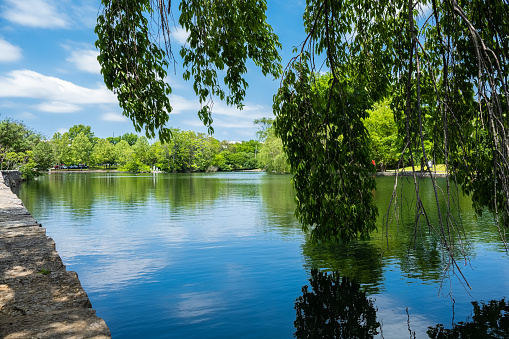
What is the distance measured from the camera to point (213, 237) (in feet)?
33.9

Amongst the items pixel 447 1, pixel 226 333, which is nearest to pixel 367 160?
pixel 447 1

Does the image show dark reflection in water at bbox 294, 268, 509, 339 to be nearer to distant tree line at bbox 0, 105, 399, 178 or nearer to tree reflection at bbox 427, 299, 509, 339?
tree reflection at bbox 427, 299, 509, 339

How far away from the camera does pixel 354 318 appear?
16.2 ft

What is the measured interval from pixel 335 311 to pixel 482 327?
5.61ft

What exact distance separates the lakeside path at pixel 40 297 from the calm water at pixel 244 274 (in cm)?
147

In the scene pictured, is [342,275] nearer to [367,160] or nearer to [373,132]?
[367,160]

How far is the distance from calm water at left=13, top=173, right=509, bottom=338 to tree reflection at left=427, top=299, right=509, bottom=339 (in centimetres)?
11

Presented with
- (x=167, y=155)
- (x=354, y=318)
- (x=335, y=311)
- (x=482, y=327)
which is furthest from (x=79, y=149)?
(x=482, y=327)

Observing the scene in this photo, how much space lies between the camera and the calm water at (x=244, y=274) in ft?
16.4

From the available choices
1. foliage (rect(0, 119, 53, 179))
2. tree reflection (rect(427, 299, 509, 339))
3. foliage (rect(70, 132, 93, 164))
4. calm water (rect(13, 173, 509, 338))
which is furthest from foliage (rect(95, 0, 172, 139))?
foliage (rect(70, 132, 93, 164))

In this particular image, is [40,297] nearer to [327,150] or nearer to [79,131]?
[327,150]

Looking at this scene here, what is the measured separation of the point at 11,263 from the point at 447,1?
13.9ft

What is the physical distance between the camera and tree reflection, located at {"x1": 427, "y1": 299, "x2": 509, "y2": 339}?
14.6 ft

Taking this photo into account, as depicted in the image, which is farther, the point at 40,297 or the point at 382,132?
the point at 382,132
